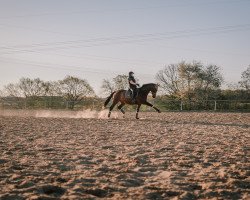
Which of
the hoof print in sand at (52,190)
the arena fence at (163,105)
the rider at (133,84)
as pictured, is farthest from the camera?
the arena fence at (163,105)

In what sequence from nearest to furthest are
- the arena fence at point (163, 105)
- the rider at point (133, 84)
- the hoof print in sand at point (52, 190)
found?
the hoof print in sand at point (52, 190), the rider at point (133, 84), the arena fence at point (163, 105)

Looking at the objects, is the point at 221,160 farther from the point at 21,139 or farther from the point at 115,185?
the point at 21,139

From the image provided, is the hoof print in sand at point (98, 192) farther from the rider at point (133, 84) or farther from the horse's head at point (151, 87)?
the horse's head at point (151, 87)

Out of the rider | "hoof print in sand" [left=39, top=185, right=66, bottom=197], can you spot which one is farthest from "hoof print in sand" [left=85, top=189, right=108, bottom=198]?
the rider

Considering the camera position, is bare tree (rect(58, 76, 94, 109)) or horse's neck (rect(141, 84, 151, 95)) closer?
horse's neck (rect(141, 84, 151, 95))

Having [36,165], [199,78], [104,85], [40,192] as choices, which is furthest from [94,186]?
[104,85]

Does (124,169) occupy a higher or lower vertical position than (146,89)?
lower

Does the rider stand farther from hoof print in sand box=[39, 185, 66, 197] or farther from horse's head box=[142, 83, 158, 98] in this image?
hoof print in sand box=[39, 185, 66, 197]

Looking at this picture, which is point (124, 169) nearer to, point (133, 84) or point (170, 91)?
point (133, 84)

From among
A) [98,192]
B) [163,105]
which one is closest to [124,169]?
[98,192]

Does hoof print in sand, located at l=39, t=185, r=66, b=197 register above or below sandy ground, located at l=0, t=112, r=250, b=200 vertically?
below

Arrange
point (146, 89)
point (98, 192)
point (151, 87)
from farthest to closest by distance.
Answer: point (146, 89) < point (151, 87) < point (98, 192)

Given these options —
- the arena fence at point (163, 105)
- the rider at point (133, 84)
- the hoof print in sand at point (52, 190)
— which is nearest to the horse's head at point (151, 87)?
the rider at point (133, 84)

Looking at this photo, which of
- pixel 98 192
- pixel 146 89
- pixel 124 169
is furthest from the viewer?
pixel 146 89
